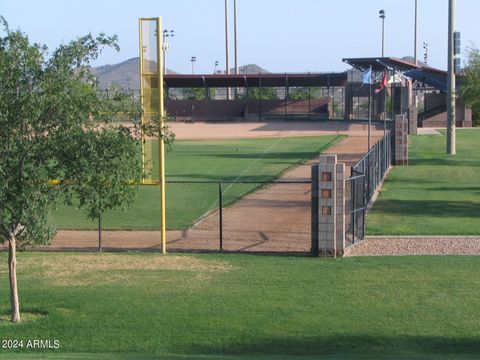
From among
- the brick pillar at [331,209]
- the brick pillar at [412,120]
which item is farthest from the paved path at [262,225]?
the brick pillar at [412,120]

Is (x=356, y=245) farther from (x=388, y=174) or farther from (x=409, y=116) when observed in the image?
(x=409, y=116)

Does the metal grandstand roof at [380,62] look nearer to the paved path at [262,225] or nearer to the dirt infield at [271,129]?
the dirt infield at [271,129]

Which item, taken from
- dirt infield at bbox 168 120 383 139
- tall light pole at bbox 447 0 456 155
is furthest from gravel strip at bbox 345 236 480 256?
dirt infield at bbox 168 120 383 139

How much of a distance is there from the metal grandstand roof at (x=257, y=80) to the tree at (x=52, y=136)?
75619 mm

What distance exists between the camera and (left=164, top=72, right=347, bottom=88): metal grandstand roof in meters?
87.7

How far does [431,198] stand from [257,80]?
6338 centimetres

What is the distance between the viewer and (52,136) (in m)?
11.6

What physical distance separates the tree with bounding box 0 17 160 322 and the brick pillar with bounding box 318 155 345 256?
6.27 metres

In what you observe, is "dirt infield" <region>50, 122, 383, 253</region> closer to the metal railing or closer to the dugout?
the metal railing

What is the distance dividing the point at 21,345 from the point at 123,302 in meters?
2.32

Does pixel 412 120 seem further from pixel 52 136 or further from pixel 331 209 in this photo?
pixel 52 136

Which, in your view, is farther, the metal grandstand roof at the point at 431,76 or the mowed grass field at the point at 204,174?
the metal grandstand roof at the point at 431,76

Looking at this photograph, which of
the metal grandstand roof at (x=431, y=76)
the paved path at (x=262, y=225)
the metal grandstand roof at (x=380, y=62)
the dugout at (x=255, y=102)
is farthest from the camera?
the dugout at (x=255, y=102)

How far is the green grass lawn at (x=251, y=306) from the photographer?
1105 cm
